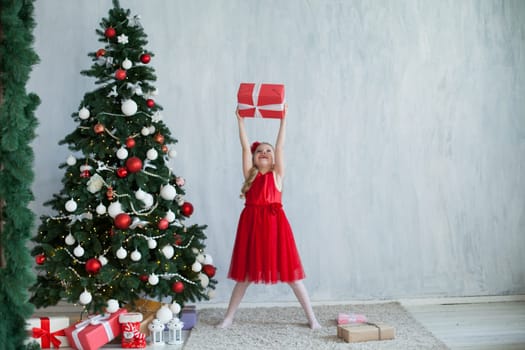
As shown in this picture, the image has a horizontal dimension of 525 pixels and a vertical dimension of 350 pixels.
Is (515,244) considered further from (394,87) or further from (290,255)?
(290,255)

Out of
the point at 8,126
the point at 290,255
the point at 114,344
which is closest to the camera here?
the point at 8,126

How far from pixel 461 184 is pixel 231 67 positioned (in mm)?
1808

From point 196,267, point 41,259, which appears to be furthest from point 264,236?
point 41,259

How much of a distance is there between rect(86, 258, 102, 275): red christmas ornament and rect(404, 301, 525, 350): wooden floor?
196 centimetres

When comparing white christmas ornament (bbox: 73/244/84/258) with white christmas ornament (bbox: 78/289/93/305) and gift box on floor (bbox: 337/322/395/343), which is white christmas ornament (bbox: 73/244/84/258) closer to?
white christmas ornament (bbox: 78/289/93/305)

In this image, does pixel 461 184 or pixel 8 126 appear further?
pixel 461 184

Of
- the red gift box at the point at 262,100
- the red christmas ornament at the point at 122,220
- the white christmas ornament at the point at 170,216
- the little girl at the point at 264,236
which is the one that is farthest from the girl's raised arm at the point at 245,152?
the red christmas ornament at the point at 122,220

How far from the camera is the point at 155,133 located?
383 centimetres

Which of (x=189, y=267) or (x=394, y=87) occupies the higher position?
(x=394, y=87)

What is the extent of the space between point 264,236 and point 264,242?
1.4 inches

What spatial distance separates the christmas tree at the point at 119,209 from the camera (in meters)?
3.64

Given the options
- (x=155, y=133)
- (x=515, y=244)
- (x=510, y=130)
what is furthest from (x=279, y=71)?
(x=515, y=244)

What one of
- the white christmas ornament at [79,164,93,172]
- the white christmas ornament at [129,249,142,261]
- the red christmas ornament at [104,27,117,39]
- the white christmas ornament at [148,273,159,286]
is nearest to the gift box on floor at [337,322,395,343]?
the white christmas ornament at [148,273,159,286]

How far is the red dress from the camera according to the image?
12.3 feet
